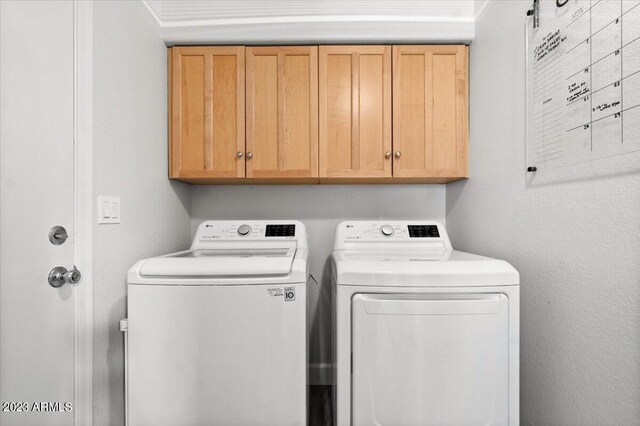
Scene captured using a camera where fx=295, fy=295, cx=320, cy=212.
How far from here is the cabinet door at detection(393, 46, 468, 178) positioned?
5.33ft

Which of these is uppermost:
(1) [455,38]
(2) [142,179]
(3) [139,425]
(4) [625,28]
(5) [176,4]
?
(5) [176,4]

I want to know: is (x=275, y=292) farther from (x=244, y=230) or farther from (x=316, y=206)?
(x=316, y=206)

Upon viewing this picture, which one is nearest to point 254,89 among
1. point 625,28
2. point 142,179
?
point 142,179

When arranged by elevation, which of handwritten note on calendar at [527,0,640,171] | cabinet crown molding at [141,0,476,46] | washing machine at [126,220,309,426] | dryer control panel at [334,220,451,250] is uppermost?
cabinet crown molding at [141,0,476,46]

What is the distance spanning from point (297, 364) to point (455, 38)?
178 cm

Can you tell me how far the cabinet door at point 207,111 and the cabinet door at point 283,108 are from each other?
0.07 meters

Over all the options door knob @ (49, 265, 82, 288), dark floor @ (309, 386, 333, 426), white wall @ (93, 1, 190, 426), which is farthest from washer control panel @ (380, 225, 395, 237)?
door knob @ (49, 265, 82, 288)

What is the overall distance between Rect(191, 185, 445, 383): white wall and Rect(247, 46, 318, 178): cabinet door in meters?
0.37

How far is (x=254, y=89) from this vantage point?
1.63 m

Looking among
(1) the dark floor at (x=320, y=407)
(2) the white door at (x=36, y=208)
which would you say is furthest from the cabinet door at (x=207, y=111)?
(1) the dark floor at (x=320, y=407)

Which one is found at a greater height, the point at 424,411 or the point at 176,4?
the point at 176,4

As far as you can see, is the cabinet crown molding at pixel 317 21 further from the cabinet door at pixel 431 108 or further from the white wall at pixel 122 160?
the white wall at pixel 122 160

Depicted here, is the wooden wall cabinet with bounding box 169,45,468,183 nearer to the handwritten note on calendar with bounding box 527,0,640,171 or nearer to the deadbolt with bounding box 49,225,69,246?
the handwritten note on calendar with bounding box 527,0,640,171

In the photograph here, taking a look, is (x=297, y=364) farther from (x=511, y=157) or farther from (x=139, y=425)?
(x=511, y=157)
